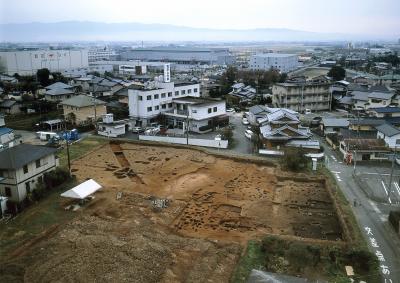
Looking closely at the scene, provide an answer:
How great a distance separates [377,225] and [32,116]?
109 ft

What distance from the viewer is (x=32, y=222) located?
1480 cm

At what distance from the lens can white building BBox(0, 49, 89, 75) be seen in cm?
6875

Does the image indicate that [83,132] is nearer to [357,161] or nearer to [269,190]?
[269,190]

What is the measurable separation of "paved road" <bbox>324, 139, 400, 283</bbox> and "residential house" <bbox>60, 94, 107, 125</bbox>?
21815mm

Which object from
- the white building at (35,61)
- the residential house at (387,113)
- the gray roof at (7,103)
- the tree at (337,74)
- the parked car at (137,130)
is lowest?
the parked car at (137,130)

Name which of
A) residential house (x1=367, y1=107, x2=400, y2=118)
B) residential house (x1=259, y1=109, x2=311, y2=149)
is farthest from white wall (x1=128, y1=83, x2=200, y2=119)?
residential house (x1=367, y1=107, x2=400, y2=118)

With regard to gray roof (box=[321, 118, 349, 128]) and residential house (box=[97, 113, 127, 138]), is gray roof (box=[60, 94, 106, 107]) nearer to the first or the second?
residential house (box=[97, 113, 127, 138])

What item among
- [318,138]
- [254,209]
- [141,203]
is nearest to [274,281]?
[254,209]

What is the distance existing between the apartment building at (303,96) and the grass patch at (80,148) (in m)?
20.5

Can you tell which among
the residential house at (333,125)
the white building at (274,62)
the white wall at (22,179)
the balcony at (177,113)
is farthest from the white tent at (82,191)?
the white building at (274,62)

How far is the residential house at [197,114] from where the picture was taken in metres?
30.9

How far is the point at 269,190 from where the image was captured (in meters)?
19.2

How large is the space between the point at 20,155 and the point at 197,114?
638 inches

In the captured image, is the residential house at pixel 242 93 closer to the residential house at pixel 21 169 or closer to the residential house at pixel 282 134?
the residential house at pixel 282 134
